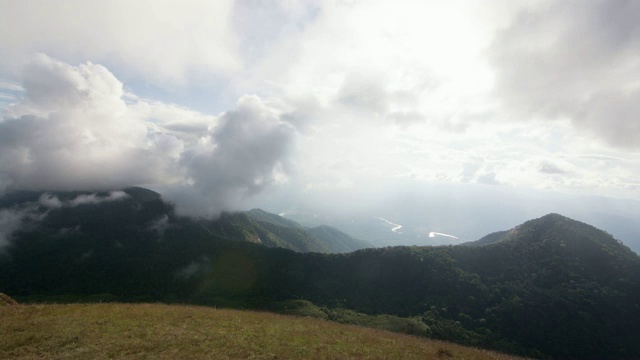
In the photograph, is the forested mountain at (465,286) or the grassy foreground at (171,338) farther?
the forested mountain at (465,286)

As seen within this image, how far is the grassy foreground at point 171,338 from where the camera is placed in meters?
19.6

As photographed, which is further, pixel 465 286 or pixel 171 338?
pixel 465 286

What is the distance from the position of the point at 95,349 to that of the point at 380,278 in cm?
11771

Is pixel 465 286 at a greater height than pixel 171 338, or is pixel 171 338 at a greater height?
pixel 171 338

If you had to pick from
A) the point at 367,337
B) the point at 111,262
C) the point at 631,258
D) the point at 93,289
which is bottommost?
the point at 93,289

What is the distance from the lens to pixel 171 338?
22188mm

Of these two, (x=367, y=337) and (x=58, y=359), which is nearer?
(x=58, y=359)

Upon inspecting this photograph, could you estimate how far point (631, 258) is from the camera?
11425cm

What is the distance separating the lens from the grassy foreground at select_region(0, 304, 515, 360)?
771 inches

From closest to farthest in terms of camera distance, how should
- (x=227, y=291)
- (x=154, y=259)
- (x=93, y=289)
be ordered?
(x=227, y=291) → (x=93, y=289) → (x=154, y=259)

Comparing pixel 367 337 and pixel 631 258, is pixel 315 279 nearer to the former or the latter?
Result: pixel 367 337

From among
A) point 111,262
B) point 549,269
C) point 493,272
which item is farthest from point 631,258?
point 111,262

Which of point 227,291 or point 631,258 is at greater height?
point 631,258

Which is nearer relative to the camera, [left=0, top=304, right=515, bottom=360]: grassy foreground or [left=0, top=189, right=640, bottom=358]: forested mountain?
[left=0, top=304, right=515, bottom=360]: grassy foreground
